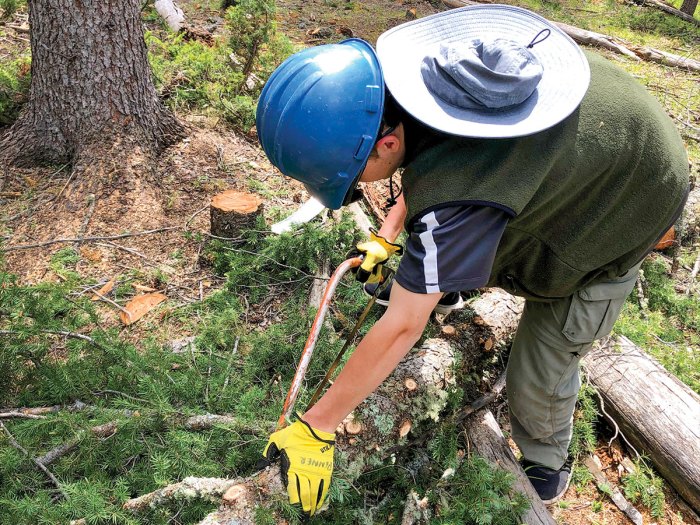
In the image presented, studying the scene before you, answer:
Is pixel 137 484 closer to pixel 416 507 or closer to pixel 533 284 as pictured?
pixel 416 507

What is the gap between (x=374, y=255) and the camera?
89.2 inches

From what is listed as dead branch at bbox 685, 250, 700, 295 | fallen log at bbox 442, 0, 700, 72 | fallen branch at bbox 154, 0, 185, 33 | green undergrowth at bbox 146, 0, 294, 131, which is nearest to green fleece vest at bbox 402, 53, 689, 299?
dead branch at bbox 685, 250, 700, 295

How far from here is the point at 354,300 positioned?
2.91m

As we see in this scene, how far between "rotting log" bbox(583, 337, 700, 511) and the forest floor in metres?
0.17

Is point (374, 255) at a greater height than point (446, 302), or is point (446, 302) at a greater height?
point (374, 255)

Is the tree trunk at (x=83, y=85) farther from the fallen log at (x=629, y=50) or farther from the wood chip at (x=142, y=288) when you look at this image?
the fallen log at (x=629, y=50)

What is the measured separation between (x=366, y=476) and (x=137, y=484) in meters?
0.92

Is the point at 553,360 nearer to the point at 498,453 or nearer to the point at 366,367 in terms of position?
the point at 498,453

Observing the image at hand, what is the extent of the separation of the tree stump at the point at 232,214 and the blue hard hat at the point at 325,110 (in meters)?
1.65

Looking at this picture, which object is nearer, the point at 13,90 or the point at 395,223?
the point at 395,223

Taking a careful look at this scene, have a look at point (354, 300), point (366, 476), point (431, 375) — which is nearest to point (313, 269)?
point (354, 300)

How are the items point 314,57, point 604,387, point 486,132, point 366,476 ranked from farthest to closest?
point 604,387 < point 366,476 < point 314,57 < point 486,132

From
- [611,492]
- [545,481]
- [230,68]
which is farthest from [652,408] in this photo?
[230,68]

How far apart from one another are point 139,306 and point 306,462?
5.88 feet
